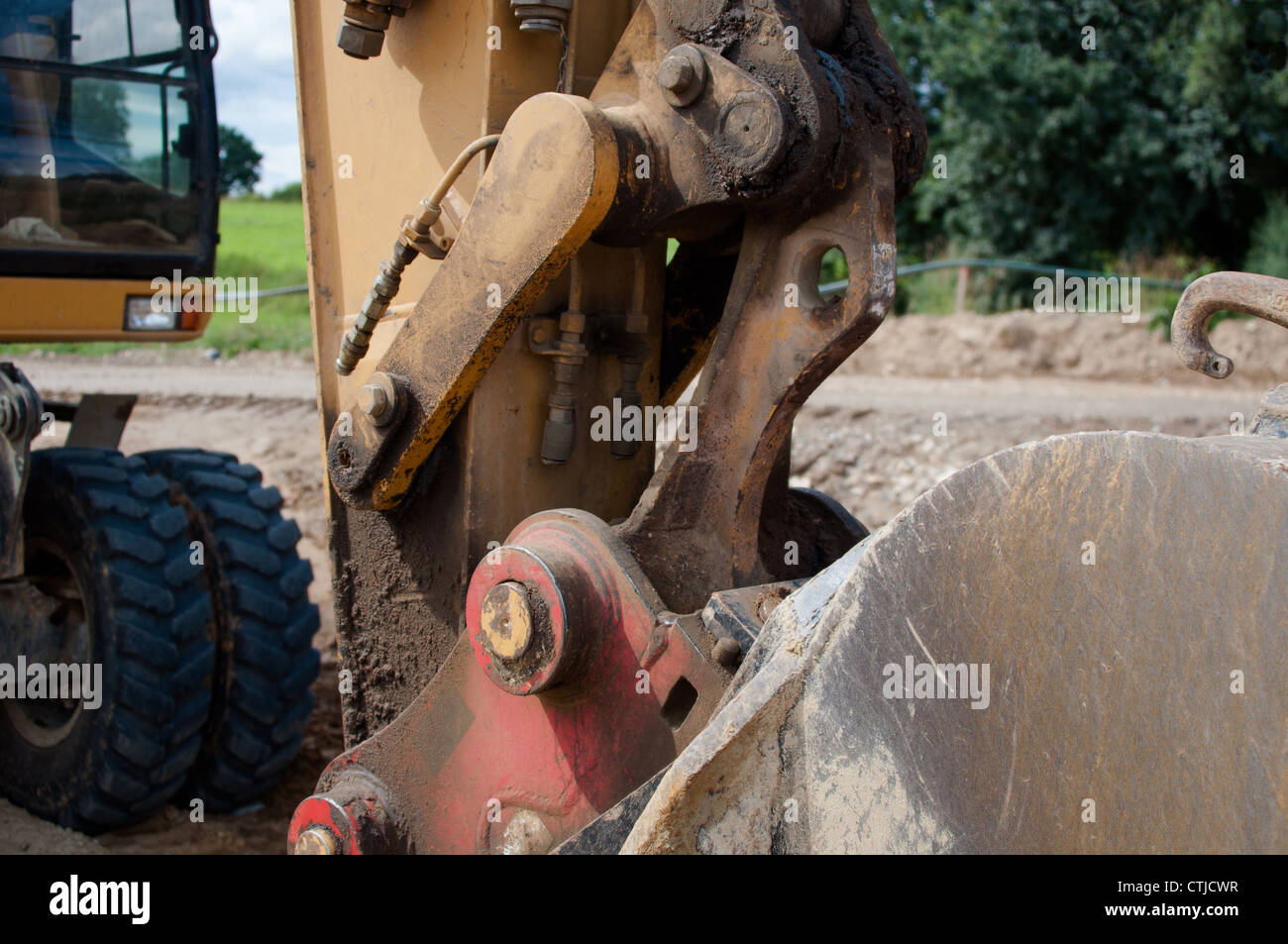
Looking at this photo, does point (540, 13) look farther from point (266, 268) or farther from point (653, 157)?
point (266, 268)

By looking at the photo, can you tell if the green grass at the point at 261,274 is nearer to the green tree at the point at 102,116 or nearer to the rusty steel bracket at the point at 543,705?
the green tree at the point at 102,116

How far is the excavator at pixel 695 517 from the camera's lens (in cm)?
127

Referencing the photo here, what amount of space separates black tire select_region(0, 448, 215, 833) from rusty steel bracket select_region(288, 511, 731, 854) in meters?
1.41

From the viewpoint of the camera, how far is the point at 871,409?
9.91 meters

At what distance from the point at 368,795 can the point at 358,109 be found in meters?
1.39

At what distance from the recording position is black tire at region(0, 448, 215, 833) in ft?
11.3

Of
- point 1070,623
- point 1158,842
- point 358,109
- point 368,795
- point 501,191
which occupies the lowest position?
point 368,795

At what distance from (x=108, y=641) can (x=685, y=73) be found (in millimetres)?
2433

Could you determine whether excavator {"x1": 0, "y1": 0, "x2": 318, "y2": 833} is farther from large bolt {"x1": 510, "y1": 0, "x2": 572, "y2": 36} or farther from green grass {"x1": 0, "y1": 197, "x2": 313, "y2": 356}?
large bolt {"x1": 510, "y1": 0, "x2": 572, "y2": 36}

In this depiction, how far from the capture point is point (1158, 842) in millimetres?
1250
